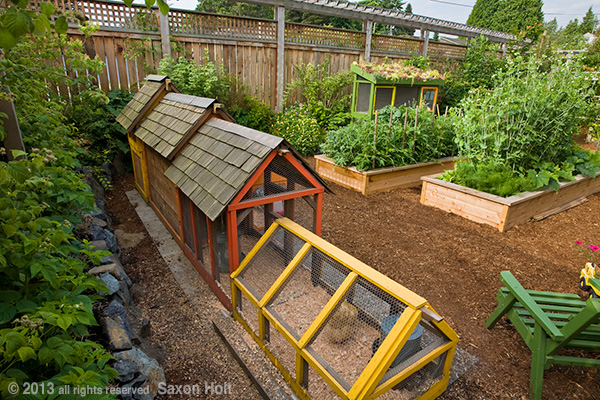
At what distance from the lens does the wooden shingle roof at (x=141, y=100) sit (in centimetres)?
570

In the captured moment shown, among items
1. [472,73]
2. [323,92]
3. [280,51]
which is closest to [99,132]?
[280,51]

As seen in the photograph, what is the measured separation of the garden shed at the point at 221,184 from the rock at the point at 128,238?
0.48m

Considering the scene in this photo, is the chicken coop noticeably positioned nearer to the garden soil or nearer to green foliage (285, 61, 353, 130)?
the garden soil

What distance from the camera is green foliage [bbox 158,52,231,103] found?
25.9 ft

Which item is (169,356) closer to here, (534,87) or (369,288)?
(369,288)

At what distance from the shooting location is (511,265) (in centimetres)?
456

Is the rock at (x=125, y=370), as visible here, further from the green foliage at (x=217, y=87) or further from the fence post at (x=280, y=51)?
the fence post at (x=280, y=51)

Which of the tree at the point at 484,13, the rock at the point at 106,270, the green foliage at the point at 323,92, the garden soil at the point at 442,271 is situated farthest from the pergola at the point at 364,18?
the tree at the point at 484,13

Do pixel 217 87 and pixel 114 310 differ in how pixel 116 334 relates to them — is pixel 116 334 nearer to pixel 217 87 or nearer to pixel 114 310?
pixel 114 310

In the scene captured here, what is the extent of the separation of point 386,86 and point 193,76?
17.9 ft

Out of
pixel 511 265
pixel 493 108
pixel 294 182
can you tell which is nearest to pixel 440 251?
pixel 511 265

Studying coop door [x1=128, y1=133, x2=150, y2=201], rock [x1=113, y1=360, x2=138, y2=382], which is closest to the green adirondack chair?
rock [x1=113, y1=360, x2=138, y2=382]

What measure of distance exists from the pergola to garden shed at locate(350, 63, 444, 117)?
1916 mm

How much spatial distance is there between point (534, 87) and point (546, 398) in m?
5.34
